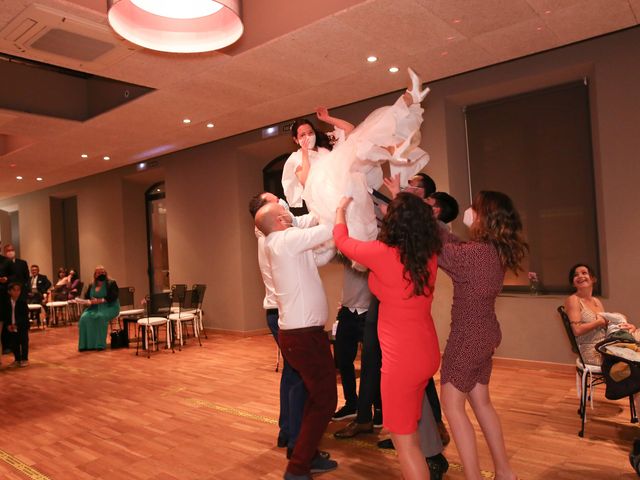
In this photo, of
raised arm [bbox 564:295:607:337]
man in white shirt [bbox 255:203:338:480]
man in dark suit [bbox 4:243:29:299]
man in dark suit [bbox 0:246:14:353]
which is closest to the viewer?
man in white shirt [bbox 255:203:338:480]

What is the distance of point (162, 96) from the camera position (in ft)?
19.5

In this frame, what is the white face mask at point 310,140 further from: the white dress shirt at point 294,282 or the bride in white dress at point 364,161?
the white dress shirt at point 294,282

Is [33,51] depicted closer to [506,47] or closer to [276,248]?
[276,248]

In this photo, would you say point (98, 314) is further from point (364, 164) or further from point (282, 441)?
point (364, 164)

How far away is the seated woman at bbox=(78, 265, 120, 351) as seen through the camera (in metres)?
7.77

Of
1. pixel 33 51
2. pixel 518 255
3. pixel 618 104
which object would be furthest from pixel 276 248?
pixel 618 104

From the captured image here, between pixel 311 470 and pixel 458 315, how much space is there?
1.43 meters

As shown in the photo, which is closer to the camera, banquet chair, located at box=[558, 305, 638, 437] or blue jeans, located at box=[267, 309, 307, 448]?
blue jeans, located at box=[267, 309, 307, 448]

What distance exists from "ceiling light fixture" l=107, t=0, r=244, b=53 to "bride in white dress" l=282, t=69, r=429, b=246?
2.89ft

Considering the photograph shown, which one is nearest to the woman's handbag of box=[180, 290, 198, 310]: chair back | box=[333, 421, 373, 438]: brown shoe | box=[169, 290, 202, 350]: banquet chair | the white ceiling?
box=[169, 290, 202, 350]: banquet chair

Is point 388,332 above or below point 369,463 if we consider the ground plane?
above

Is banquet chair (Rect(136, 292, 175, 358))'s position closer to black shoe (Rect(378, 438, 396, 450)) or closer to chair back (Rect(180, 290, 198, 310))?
chair back (Rect(180, 290, 198, 310))

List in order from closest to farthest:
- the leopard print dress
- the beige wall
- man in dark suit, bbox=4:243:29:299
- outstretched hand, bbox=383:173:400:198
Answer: the leopard print dress, outstretched hand, bbox=383:173:400:198, the beige wall, man in dark suit, bbox=4:243:29:299

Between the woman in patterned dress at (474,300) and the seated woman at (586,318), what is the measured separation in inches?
61.7
